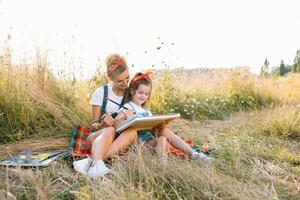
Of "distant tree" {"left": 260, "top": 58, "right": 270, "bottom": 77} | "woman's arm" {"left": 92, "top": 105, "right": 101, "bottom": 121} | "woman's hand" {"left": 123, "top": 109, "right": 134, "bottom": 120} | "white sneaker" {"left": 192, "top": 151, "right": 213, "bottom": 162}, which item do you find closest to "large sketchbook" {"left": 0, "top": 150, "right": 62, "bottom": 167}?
"woman's arm" {"left": 92, "top": 105, "right": 101, "bottom": 121}

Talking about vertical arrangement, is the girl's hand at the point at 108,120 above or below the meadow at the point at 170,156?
above

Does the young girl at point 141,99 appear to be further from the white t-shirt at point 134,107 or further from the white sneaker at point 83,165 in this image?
the white sneaker at point 83,165

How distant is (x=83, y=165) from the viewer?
3.43m

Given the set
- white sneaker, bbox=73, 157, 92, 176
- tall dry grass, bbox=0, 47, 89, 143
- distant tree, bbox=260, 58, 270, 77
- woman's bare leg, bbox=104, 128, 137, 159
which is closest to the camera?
A: white sneaker, bbox=73, 157, 92, 176

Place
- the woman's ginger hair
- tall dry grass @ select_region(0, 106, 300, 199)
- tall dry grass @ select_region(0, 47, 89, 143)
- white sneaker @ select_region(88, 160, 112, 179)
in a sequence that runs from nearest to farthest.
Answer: tall dry grass @ select_region(0, 106, 300, 199)
white sneaker @ select_region(88, 160, 112, 179)
the woman's ginger hair
tall dry grass @ select_region(0, 47, 89, 143)

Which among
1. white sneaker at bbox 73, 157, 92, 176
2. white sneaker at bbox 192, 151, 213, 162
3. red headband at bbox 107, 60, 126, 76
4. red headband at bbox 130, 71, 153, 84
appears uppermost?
red headband at bbox 107, 60, 126, 76

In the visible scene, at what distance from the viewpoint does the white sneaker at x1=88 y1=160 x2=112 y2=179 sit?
10.5 feet

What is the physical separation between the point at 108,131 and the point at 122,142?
142 millimetres

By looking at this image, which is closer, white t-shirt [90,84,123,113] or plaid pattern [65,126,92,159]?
plaid pattern [65,126,92,159]

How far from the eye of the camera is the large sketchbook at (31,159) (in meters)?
3.62

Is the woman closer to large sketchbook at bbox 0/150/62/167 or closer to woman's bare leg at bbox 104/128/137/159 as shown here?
woman's bare leg at bbox 104/128/137/159

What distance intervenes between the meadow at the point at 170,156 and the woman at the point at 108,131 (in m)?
0.10

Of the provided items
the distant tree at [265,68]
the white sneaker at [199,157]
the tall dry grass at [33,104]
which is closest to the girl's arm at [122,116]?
the white sneaker at [199,157]

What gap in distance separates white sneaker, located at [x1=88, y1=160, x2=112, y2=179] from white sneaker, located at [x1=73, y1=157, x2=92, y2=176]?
0.06 meters
